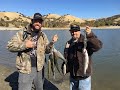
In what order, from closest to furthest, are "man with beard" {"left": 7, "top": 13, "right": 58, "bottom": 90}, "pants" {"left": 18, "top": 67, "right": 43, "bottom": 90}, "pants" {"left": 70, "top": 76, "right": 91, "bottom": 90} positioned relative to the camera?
"pants" {"left": 70, "top": 76, "right": 91, "bottom": 90}, "man with beard" {"left": 7, "top": 13, "right": 58, "bottom": 90}, "pants" {"left": 18, "top": 67, "right": 43, "bottom": 90}

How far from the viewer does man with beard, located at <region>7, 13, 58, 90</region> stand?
6449 mm

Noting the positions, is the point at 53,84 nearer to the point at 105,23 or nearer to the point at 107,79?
the point at 107,79

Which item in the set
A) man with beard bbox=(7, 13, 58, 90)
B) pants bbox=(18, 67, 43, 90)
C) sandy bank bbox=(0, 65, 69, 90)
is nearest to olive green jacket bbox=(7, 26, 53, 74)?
man with beard bbox=(7, 13, 58, 90)

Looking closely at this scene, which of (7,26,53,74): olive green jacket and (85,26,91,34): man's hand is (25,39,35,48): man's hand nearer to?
(7,26,53,74): olive green jacket

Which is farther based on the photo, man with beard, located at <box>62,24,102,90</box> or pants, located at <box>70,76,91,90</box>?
Result: pants, located at <box>70,76,91,90</box>

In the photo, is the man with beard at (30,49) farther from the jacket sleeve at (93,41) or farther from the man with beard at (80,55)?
the jacket sleeve at (93,41)

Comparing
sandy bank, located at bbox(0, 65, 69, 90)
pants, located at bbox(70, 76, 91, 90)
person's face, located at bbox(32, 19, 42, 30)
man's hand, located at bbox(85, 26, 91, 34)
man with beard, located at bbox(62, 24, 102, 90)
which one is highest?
person's face, located at bbox(32, 19, 42, 30)

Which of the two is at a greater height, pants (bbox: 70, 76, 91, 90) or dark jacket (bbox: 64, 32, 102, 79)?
dark jacket (bbox: 64, 32, 102, 79)

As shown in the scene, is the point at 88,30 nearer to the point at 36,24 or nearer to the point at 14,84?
the point at 36,24

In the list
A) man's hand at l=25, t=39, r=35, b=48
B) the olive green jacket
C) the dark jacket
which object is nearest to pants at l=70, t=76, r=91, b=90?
the dark jacket

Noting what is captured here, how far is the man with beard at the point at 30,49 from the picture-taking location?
6.45 metres

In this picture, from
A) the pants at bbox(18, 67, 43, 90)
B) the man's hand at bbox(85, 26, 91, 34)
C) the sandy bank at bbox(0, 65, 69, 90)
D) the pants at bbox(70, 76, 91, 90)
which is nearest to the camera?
the man's hand at bbox(85, 26, 91, 34)

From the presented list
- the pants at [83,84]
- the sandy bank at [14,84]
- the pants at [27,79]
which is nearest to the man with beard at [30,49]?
the pants at [27,79]

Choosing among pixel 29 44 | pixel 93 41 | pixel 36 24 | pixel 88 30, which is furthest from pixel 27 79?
pixel 88 30
